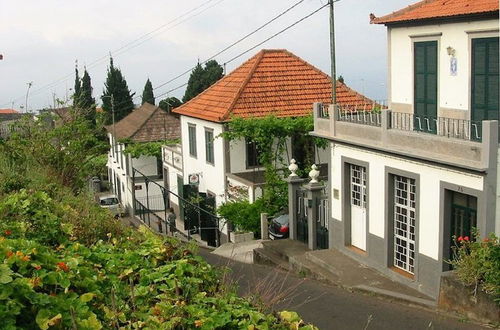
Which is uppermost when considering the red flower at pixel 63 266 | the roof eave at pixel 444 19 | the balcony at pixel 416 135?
the roof eave at pixel 444 19

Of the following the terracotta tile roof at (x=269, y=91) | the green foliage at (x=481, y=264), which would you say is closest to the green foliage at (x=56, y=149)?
the terracotta tile roof at (x=269, y=91)

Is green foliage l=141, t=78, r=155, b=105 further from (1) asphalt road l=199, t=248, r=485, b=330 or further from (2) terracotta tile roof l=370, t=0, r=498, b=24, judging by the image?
(1) asphalt road l=199, t=248, r=485, b=330

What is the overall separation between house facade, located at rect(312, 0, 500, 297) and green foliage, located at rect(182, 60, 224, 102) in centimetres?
4220

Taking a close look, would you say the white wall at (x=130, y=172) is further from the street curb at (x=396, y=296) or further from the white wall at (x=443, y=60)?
the street curb at (x=396, y=296)

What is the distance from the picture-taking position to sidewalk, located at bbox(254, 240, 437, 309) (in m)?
12.7

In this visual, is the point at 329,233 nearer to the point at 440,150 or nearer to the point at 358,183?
the point at 358,183

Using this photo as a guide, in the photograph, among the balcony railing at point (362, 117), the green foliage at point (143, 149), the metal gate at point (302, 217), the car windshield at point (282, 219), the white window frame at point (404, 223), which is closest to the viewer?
the white window frame at point (404, 223)

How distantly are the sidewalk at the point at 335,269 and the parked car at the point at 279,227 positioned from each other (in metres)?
0.84

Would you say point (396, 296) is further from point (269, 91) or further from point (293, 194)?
point (269, 91)

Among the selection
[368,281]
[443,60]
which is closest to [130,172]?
[368,281]

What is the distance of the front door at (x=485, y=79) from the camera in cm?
1305

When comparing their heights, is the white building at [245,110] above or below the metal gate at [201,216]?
above

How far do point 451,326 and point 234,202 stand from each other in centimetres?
1143

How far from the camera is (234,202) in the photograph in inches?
836
